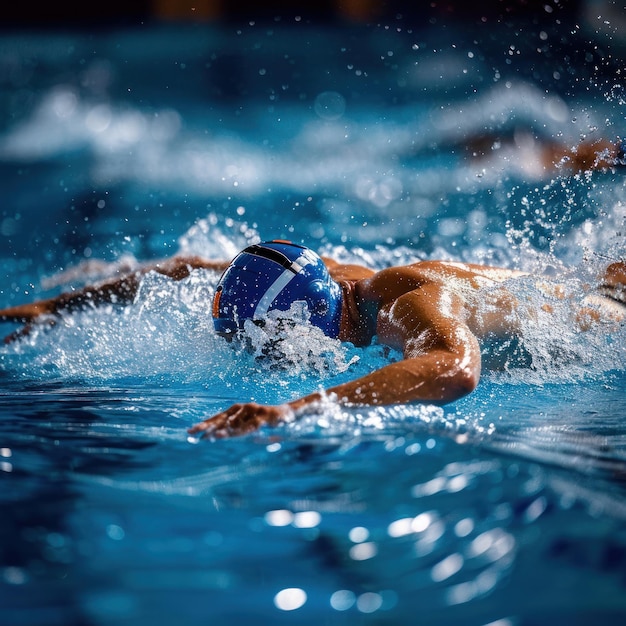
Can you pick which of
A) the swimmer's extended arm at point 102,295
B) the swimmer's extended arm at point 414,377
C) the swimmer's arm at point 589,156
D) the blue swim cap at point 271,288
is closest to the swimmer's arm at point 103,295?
the swimmer's extended arm at point 102,295

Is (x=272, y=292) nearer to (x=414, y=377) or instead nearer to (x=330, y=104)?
(x=414, y=377)

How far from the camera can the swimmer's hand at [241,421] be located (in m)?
2.09

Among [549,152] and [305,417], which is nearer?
[305,417]

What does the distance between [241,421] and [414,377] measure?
60 centimetres

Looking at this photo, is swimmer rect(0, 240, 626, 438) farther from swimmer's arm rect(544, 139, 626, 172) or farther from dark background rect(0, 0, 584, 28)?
dark background rect(0, 0, 584, 28)

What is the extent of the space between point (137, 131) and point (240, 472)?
7874mm

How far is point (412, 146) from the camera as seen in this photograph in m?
8.84

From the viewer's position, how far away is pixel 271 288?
9.89 ft

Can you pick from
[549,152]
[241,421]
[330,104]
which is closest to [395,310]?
[241,421]

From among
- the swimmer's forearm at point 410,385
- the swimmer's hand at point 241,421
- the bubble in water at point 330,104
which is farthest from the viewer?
the bubble in water at point 330,104

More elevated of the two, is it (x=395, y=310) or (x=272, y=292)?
(x=272, y=292)

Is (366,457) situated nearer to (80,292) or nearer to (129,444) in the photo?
(129,444)

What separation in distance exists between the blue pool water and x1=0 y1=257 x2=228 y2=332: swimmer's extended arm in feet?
0.30

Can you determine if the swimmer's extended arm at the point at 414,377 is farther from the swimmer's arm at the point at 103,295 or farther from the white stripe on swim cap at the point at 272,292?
the swimmer's arm at the point at 103,295
